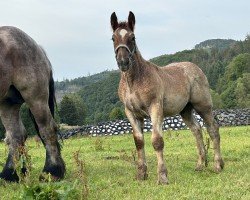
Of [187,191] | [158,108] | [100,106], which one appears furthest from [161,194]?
[100,106]

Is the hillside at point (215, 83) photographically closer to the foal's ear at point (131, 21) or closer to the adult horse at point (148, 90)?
the adult horse at point (148, 90)

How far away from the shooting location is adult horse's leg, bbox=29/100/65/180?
7.83m

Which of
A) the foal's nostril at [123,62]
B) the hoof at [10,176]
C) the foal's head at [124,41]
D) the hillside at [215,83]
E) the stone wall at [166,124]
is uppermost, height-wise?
the foal's head at [124,41]

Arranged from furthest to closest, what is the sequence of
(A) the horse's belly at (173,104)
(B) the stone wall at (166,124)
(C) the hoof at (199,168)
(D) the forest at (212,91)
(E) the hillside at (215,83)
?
1. (E) the hillside at (215,83)
2. (D) the forest at (212,91)
3. (B) the stone wall at (166,124)
4. (C) the hoof at (199,168)
5. (A) the horse's belly at (173,104)

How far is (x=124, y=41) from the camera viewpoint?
284 inches

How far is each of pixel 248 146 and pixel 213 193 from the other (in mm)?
7574

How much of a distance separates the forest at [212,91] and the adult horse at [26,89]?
41046mm

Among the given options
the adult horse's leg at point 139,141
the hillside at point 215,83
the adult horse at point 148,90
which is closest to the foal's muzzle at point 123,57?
the adult horse at point 148,90

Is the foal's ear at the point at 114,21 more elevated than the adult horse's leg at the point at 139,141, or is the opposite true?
the foal's ear at the point at 114,21

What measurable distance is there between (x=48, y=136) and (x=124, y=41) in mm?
2287

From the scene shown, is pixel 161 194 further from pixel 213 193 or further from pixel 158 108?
pixel 158 108

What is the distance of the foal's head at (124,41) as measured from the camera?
6.99 metres

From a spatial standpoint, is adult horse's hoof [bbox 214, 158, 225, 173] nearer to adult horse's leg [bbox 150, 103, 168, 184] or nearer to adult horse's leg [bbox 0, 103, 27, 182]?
adult horse's leg [bbox 150, 103, 168, 184]

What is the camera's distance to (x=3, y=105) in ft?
27.7
